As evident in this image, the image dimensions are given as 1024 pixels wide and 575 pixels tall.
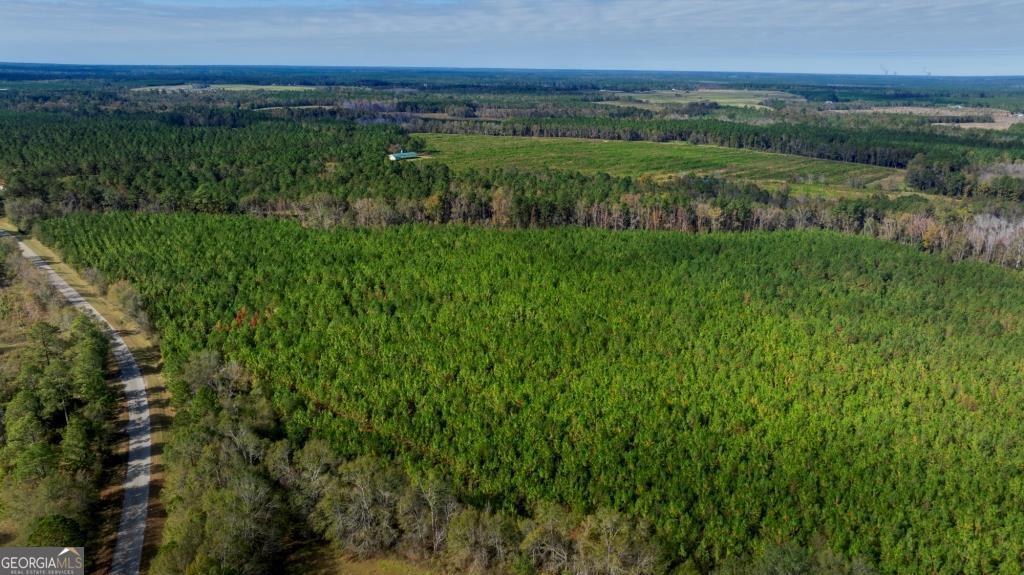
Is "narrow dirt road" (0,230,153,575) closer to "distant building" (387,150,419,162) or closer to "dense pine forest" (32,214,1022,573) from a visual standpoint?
"dense pine forest" (32,214,1022,573)

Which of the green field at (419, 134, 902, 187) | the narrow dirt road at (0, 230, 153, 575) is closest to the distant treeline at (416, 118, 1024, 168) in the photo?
the green field at (419, 134, 902, 187)

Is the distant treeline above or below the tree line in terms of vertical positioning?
above

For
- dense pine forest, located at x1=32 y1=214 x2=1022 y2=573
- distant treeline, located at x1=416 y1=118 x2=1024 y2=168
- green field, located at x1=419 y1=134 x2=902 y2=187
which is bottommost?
dense pine forest, located at x1=32 y1=214 x2=1022 y2=573

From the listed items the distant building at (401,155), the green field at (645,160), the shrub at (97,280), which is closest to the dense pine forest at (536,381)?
the shrub at (97,280)

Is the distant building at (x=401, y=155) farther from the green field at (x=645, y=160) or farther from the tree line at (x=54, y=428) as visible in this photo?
the tree line at (x=54, y=428)

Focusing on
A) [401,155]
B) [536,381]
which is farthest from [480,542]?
[401,155]

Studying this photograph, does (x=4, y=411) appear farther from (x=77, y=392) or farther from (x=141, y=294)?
(x=141, y=294)

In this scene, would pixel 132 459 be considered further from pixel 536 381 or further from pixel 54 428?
pixel 536 381

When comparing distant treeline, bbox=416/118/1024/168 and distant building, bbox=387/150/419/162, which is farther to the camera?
distant treeline, bbox=416/118/1024/168
